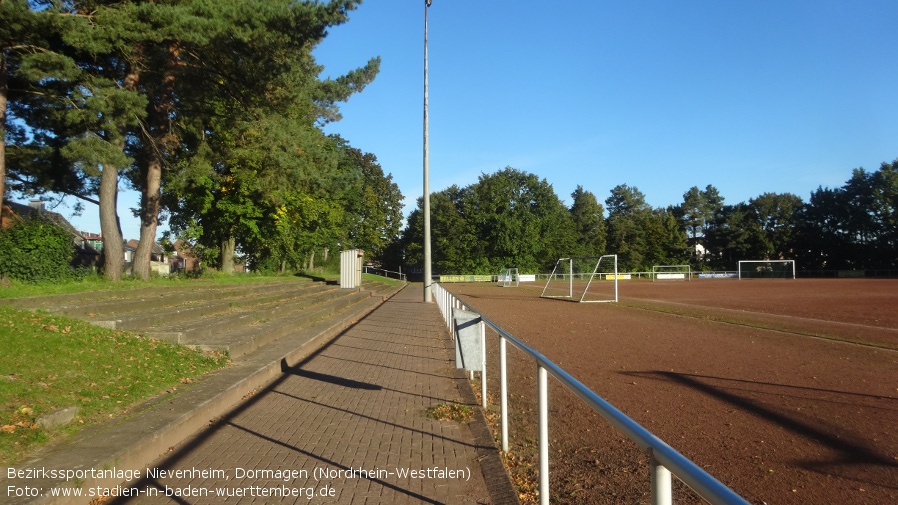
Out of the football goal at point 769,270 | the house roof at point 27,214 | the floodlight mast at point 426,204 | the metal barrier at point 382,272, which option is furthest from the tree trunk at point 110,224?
the football goal at point 769,270

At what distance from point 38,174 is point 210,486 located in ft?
48.7

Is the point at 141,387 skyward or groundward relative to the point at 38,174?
groundward

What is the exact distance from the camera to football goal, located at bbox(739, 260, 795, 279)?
2928 inches

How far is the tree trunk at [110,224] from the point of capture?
16.1 metres

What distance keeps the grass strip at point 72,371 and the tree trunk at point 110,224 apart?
319 inches

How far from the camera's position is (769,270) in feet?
245

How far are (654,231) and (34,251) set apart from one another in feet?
276

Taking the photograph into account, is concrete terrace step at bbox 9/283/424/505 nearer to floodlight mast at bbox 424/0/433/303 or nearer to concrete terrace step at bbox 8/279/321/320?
concrete terrace step at bbox 8/279/321/320

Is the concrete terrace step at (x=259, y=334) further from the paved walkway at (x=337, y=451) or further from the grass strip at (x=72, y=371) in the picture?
the paved walkway at (x=337, y=451)

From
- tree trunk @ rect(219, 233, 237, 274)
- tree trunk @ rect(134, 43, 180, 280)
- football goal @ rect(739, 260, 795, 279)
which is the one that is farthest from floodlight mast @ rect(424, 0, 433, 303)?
football goal @ rect(739, 260, 795, 279)

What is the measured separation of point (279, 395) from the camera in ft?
Result: 26.0

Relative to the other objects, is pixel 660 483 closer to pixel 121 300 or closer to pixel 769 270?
pixel 121 300

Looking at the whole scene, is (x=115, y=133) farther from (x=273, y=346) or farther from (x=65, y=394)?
(x=65, y=394)

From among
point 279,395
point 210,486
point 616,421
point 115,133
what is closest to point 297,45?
point 115,133
